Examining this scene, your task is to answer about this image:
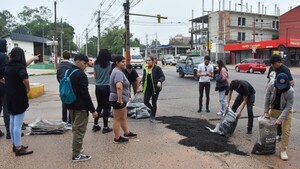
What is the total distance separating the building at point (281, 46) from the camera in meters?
45.8

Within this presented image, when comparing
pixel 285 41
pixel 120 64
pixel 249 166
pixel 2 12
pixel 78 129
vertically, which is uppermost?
pixel 2 12

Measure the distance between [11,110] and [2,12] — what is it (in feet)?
385

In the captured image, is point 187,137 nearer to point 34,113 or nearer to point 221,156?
point 221,156

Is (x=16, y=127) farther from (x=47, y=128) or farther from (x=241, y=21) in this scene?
(x=241, y=21)

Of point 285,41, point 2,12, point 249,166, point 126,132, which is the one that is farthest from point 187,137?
point 2,12

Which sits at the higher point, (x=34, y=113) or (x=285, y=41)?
(x=285, y=41)

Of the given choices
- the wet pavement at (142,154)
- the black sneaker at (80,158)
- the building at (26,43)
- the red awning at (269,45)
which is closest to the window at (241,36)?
the red awning at (269,45)

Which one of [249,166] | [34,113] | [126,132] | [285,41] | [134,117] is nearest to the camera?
[249,166]

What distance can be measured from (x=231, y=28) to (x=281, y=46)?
29914 millimetres

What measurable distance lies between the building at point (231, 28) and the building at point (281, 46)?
227cm

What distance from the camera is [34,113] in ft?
32.5

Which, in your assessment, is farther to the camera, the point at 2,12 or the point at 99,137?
the point at 2,12

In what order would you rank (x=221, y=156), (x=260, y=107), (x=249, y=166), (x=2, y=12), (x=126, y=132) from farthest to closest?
Answer: (x=2, y=12)
(x=260, y=107)
(x=126, y=132)
(x=221, y=156)
(x=249, y=166)

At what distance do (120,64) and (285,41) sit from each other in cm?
4379
